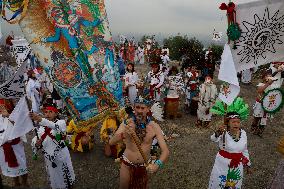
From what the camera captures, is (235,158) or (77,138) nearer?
(235,158)

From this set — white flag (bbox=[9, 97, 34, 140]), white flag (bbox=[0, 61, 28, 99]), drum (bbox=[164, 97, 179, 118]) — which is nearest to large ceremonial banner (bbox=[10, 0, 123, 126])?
white flag (bbox=[0, 61, 28, 99])

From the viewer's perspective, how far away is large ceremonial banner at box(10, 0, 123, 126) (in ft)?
20.8

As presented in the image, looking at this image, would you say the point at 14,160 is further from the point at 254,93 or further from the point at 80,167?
the point at 254,93

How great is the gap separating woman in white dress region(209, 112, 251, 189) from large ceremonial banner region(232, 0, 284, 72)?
3.44 ft

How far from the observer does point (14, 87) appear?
5121 millimetres

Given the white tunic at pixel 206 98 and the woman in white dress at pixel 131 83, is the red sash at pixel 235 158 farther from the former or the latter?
the woman in white dress at pixel 131 83

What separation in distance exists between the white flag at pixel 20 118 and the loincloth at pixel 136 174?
6.30 feet

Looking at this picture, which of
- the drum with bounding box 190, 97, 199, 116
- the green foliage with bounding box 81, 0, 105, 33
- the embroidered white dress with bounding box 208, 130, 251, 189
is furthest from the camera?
the drum with bounding box 190, 97, 199, 116

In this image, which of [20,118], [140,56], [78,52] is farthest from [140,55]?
[20,118]

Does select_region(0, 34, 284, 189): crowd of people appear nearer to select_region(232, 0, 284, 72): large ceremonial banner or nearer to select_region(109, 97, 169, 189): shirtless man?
select_region(109, 97, 169, 189): shirtless man

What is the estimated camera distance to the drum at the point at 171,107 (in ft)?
33.0

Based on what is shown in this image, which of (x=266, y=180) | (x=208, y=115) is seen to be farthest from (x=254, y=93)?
(x=266, y=180)

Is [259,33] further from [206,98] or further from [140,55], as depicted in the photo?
[140,55]

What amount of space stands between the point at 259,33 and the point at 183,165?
12.9 ft
